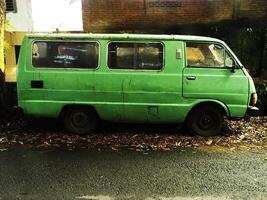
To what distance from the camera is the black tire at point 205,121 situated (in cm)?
836

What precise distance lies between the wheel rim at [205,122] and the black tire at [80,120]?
7.42ft

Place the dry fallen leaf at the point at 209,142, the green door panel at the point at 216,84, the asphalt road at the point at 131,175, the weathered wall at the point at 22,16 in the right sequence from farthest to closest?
1. the weathered wall at the point at 22,16
2. the green door panel at the point at 216,84
3. the dry fallen leaf at the point at 209,142
4. the asphalt road at the point at 131,175

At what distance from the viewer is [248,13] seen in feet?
49.4

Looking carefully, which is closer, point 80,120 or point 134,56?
point 134,56

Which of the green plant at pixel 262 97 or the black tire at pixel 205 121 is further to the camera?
the green plant at pixel 262 97

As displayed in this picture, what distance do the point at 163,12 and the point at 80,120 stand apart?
8.08 metres

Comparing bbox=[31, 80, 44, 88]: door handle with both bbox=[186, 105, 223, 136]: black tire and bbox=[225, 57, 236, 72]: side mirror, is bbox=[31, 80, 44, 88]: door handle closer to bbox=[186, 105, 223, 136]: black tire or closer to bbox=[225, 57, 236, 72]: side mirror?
bbox=[186, 105, 223, 136]: black tire

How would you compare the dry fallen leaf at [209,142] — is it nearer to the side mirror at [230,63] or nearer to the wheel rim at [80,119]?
the side mirror at [230,63]

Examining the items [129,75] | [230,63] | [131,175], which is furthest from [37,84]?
[230,63]

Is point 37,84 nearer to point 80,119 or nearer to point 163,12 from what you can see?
point 80,119

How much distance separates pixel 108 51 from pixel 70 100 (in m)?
1.30

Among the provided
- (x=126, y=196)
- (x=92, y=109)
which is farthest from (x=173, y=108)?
(x=126, y=196)

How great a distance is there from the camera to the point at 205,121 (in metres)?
8.41

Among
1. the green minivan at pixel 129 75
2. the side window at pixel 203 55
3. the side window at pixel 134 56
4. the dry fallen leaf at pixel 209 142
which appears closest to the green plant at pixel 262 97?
the green minivan at pixel 129 75
